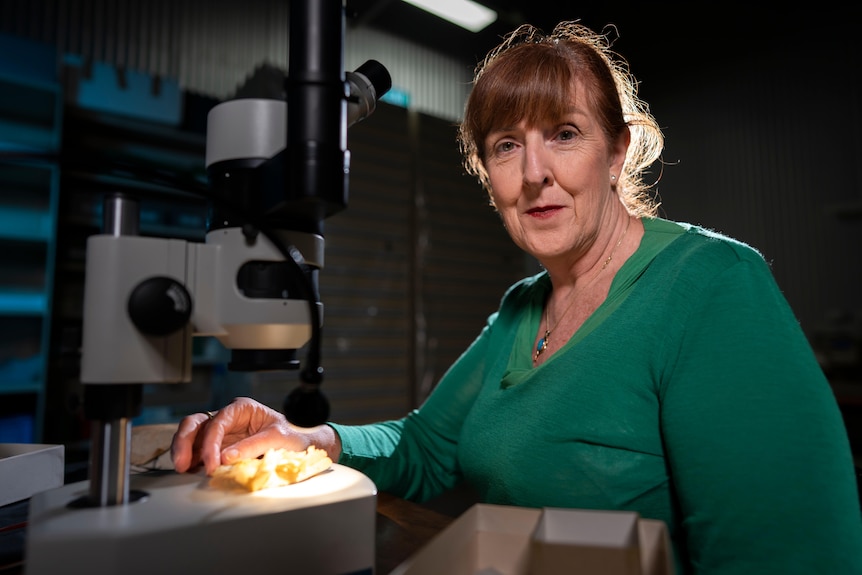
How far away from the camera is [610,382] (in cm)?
93

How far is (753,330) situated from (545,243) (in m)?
0.46

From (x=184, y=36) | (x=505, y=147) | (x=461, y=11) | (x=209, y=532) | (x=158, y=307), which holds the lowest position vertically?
(x=209, y=532)

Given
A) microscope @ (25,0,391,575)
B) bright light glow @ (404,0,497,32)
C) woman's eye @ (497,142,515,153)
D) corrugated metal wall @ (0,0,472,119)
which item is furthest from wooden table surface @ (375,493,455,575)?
bright light glow @ (404,0,497,32)

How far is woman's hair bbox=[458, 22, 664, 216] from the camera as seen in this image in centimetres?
114

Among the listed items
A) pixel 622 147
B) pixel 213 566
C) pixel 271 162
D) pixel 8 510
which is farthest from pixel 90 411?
pixel 622 147

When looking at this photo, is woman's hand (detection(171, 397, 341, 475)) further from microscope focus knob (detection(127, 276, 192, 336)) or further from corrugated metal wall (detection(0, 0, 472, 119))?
corrugated metal wall (detection(0, 0, 472, 119))

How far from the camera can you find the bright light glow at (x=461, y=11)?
2936 millimetres

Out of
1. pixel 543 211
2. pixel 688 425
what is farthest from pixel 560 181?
pixel 688 425

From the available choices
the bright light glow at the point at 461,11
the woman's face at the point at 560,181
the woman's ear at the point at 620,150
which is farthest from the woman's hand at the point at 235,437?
the bright light glow at the point at 461,11

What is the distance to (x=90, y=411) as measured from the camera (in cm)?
58

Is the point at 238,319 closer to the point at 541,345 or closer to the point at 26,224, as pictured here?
the point at 541,345

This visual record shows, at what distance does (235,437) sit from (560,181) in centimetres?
81

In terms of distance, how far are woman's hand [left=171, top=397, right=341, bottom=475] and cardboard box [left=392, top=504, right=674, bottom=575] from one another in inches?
15.8

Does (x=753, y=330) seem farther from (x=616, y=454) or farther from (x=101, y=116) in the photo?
(x=101, y=116)
